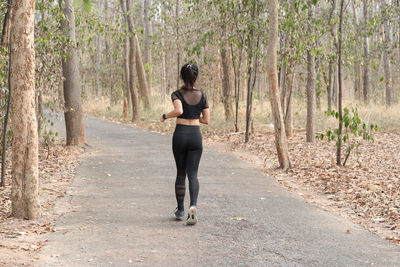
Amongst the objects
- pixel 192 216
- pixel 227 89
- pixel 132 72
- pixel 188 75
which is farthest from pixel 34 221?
pixel 132 72

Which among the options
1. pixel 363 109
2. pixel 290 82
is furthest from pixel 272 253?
pixel 363 109

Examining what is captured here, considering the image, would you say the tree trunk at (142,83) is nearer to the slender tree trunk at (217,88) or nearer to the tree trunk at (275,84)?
the slender tree trunk at (217,88)

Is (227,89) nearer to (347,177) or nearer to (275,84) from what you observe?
(275,84)

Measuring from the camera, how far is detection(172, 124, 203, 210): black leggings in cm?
732

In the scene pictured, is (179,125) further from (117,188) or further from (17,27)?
(117,188)

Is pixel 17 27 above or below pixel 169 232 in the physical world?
above

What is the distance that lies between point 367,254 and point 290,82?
42.5ft

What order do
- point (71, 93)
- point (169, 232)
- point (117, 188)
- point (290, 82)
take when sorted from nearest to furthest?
point (169, 232)
point (117, 188)
point (71, 93)
point (290, 82)

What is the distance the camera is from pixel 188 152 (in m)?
7.42

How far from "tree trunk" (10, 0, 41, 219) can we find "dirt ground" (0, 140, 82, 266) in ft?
1.08

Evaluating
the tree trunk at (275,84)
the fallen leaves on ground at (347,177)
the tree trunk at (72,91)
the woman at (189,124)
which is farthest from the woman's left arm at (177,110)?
the tree trunk at (72,91)

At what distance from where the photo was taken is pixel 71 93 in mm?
16344

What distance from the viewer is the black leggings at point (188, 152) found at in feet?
24.0

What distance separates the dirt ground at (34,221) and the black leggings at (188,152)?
189 cm
